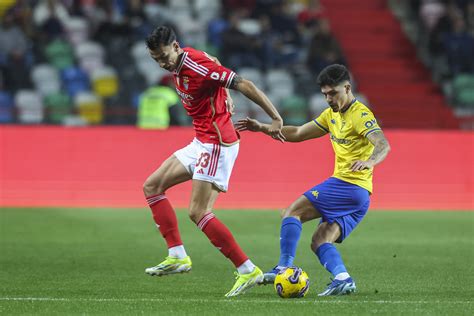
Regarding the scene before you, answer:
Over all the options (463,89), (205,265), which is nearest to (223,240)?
(205,265)

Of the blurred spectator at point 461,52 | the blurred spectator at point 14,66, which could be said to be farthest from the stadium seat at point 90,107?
the blurred spectator at point 461,52

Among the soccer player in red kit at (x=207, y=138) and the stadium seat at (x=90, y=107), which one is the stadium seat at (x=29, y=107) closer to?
the stadium seat at (x=90, y=107)

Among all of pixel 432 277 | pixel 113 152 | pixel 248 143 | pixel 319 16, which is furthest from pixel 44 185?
pixel 432 277

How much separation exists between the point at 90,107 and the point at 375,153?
36.8ft

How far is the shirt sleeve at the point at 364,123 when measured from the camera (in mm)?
8414

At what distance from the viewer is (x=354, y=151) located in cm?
866

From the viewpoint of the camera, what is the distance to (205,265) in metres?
10.6

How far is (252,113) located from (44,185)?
3953 mm

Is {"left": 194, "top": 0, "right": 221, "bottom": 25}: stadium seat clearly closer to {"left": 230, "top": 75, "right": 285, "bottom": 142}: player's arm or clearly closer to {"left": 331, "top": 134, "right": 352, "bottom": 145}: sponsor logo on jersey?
{"left": 331, "top": 134, "right": 352, "bottom": 145}: sponsor logo on jersey

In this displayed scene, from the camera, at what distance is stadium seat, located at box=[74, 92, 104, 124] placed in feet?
60.5

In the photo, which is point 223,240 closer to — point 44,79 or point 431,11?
point 44,79

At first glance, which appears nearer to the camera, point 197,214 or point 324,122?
point 197,214

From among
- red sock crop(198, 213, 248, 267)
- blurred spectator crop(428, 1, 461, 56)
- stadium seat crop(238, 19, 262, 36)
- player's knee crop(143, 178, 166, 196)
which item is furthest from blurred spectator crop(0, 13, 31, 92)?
red sock crop(198, 213, 248, 267)

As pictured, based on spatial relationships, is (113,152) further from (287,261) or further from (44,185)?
(287,261)
